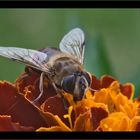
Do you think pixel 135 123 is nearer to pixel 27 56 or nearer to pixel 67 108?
pixel 67 108

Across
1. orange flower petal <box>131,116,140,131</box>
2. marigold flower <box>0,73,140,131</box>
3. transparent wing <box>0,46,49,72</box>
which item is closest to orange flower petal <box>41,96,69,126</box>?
marigold flower <box>0,73,140,131</box>

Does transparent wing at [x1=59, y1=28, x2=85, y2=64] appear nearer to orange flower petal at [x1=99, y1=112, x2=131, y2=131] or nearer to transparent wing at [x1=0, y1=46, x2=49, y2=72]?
transparent wing at [x1=0, y1=46, x2=49, y2=72]

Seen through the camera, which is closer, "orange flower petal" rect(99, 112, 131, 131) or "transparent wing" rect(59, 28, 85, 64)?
"orange flower petal" rect(99, 112, 131, 131)

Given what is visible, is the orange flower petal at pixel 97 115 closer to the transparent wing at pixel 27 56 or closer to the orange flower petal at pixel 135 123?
the orange flower petal at pixel 135 123

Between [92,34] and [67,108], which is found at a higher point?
[92,34]

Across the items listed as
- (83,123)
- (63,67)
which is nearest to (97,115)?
(83,123)

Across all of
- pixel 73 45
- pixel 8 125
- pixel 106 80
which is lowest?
pixel 8 125
